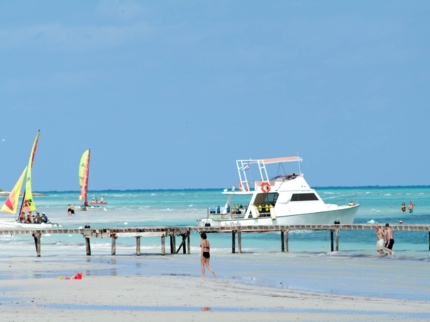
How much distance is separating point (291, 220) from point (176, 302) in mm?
32574

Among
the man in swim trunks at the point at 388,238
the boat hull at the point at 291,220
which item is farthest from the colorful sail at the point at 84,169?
the man in swim trunks at the point at 388,238

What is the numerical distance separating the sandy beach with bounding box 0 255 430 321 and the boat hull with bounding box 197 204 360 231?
77.9ft

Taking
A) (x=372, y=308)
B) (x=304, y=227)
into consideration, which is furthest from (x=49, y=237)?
(x=372, y=308)

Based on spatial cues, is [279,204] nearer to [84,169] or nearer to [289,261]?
[289,261]

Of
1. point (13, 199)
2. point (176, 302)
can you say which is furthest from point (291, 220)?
point (176, 302)

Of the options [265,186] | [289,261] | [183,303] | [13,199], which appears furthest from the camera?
[13,199]

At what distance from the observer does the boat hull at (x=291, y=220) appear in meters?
52.6

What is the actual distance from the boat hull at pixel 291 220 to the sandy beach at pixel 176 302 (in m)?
23.7

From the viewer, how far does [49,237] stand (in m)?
59.4

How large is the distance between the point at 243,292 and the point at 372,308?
470 cm

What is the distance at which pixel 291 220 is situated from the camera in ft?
177

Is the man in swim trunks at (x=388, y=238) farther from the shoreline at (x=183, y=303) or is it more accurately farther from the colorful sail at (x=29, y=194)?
the colorful sail at (x=29, y=194)

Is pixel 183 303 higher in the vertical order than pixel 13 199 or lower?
lower

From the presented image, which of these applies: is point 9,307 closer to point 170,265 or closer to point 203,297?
point 203,297
